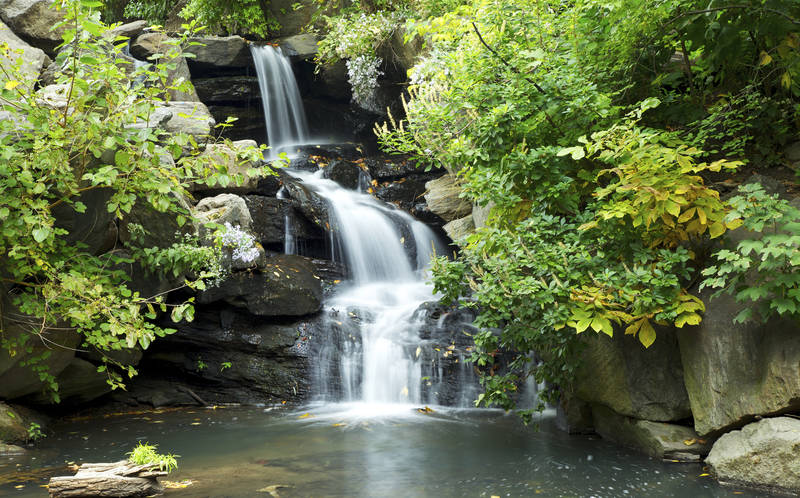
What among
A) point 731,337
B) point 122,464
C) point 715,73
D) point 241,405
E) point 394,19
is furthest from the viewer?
point 394,19

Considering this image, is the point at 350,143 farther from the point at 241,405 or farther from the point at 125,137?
the point at 125,137

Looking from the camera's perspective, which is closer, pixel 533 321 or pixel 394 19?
pixel 533 321

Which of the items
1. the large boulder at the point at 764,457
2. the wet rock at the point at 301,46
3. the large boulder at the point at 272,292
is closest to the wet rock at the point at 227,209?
the large boulder at the point at 272,292

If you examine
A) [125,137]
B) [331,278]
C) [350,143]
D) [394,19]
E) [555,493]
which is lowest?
[555,493]

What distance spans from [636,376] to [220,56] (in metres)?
11.5

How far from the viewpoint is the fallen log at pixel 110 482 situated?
3877mm

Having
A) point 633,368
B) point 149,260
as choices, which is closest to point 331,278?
point 149,260

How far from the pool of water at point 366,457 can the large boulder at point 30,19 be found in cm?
776

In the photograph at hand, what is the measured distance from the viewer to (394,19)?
11.6 meters

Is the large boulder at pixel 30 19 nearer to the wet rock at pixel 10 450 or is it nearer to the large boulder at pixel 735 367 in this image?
the wet rock at pixel 10 450

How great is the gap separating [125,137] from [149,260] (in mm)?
2236

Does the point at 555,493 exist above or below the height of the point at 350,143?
below

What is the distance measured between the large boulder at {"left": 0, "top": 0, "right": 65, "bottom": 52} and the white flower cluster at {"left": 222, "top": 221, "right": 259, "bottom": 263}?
6.27 m

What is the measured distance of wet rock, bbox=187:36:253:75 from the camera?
13078 millimetres
